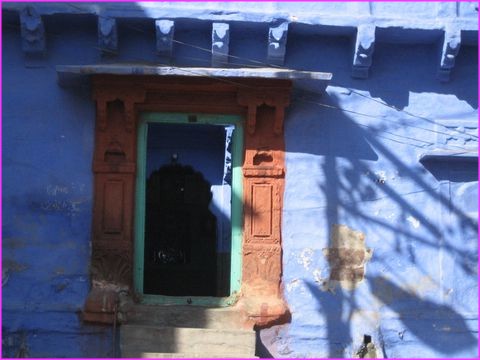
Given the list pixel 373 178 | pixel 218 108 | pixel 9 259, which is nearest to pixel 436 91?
pixel 373 178

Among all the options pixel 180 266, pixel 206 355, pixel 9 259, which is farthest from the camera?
pixel 180 266

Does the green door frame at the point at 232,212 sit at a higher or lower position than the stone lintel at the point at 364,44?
lower

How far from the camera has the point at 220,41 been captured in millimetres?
6863

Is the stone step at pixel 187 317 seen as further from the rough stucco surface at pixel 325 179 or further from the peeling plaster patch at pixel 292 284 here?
the peeling plaster patch at pixel 292 284

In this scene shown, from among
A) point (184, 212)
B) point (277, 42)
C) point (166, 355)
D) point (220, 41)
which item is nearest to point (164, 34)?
point (220, 41)

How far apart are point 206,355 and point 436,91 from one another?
3093mm

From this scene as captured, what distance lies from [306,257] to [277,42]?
6.16 feet

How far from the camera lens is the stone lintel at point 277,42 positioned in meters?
6.84

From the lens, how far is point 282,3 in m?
6.99

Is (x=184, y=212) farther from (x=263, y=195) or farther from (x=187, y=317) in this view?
(x=187, y=317)

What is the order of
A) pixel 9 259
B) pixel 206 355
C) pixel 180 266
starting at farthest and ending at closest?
pixel 180 266 → pixel 9 259 → pixel 206 355

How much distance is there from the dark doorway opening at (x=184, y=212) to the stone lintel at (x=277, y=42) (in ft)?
9.83

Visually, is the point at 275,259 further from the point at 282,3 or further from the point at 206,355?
the point at 282,3

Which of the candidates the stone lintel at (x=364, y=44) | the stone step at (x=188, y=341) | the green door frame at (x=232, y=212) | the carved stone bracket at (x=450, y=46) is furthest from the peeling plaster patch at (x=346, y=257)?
the carved stone bracket at (x=450, y=46)
